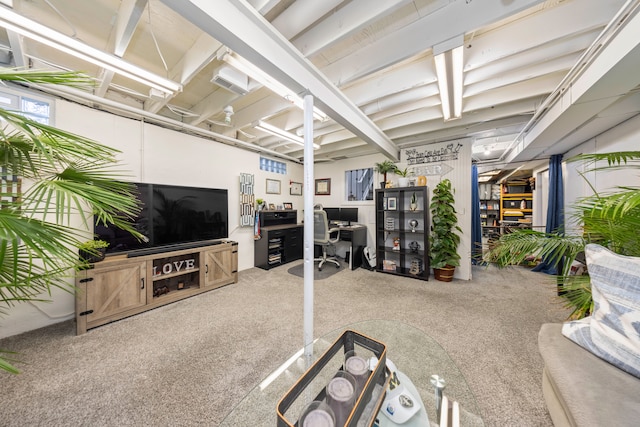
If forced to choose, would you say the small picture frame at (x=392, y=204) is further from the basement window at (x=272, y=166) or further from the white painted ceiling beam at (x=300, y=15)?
the white painted ceiling beam at (x=300, y=15)

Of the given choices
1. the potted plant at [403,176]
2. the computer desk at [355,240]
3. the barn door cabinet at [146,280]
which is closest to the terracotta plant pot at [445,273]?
the computer desk at [355,240]

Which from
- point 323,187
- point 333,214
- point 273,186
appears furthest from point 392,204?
point 273,186

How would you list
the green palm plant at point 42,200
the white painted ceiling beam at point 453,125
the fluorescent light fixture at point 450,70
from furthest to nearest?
the white painted ceiling beam at point 453,125, the fluorescent light fixture at point 450,70, the green palm plant at point 42,200

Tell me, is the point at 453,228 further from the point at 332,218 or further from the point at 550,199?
the point at 332,218

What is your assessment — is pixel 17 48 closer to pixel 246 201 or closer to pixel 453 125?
pixel 246 201

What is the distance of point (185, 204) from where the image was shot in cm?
292

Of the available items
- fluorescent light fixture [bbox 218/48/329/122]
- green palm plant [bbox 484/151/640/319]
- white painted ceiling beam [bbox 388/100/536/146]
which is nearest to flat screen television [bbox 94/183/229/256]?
Result: fluorescent light fixture [bbox 218/48/329/122]

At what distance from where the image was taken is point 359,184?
15.8ft

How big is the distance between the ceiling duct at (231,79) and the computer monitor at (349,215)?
3075 mm

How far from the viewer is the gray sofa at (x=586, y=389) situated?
84 cm

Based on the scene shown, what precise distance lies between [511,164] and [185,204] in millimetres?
6217

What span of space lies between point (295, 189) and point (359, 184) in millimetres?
1517

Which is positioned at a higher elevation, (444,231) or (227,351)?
(444,231)

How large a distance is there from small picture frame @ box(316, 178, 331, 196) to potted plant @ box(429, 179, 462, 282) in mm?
2382
